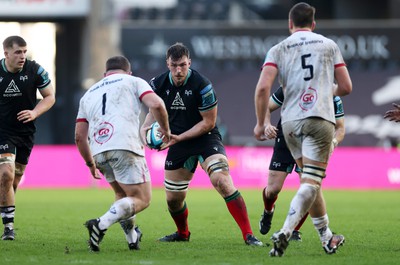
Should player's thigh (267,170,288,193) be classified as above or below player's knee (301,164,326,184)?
below

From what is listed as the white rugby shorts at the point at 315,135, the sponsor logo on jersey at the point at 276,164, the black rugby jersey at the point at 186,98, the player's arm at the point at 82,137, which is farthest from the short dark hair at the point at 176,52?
the sponsor logo on jersey at the point at 276,164

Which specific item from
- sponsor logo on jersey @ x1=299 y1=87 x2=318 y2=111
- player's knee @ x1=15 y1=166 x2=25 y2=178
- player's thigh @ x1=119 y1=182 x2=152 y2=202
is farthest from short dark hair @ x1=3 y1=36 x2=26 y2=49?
sponsor logo on jersey @ x1=299 y1=87 x2=318 y2=111

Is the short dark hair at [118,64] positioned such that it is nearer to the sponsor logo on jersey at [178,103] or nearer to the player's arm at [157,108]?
the player's arm at [157,108]

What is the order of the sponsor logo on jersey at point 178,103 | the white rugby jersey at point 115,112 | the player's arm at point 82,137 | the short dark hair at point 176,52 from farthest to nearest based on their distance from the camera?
the sponsor logo on jersey at point 178,103, the short dark hair at point 176,52, the player's arm at point 82,137, the white rugby jersey at point 115,112

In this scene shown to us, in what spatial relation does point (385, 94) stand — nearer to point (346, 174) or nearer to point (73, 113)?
point (346, 174)

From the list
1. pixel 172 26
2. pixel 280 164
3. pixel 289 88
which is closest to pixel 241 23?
pixel 172 26

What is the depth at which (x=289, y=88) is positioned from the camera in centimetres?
1005

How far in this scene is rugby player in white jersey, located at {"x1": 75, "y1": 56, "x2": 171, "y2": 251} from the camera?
33.6 ft

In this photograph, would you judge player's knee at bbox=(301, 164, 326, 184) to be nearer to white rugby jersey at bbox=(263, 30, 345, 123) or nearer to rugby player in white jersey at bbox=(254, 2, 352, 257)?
rugby player in white jersey at bbox=(254, 2, 352, 257)

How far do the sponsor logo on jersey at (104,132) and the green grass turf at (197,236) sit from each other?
3.72 ft

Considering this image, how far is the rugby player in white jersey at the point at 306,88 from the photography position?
991 centimetres

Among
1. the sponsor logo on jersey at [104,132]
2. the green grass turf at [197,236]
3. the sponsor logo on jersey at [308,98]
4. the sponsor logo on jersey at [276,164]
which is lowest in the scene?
the green grass turf at [197,236]

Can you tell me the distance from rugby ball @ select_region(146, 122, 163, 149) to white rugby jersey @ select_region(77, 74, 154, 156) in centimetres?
80

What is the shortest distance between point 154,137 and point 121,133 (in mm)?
1047
